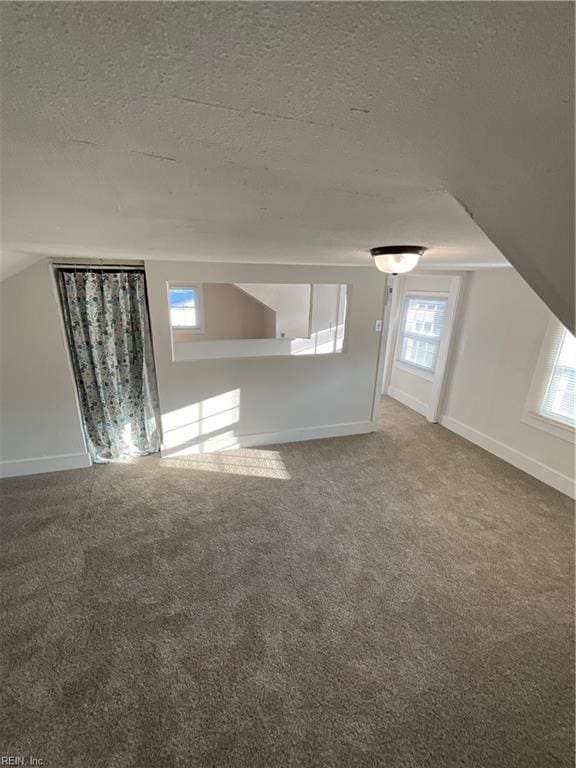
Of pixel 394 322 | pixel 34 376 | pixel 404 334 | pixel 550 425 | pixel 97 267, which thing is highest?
pixel 97 267

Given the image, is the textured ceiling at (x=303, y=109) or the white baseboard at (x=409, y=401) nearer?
the textured ceiling at (x=303, y=109)

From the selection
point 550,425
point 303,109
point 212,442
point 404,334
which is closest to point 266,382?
point 212,442

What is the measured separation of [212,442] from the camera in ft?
11.2

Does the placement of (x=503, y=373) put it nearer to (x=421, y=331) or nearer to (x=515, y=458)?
(x=515, y=458)

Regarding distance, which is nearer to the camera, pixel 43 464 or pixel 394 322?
pixel 43 464

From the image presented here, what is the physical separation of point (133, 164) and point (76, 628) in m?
2.18

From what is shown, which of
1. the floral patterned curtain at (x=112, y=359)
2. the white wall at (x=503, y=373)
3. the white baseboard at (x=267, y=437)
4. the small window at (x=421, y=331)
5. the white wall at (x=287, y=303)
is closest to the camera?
the floral patterned curtain at (x=112, y=359)

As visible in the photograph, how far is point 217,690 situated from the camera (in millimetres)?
1477

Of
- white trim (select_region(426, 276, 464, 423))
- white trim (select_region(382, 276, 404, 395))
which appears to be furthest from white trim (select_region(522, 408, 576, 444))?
white trim (select_region(382, 276, 404, 395))

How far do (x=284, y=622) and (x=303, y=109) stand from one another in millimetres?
2121

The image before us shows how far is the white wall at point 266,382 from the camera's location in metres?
2.96

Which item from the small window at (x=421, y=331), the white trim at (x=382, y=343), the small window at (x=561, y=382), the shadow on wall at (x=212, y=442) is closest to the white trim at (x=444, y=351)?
the small window at (x=421, y=331)

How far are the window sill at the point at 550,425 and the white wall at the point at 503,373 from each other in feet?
0.13

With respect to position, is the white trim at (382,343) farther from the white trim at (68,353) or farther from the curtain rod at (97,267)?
the white trim at (68,353)
